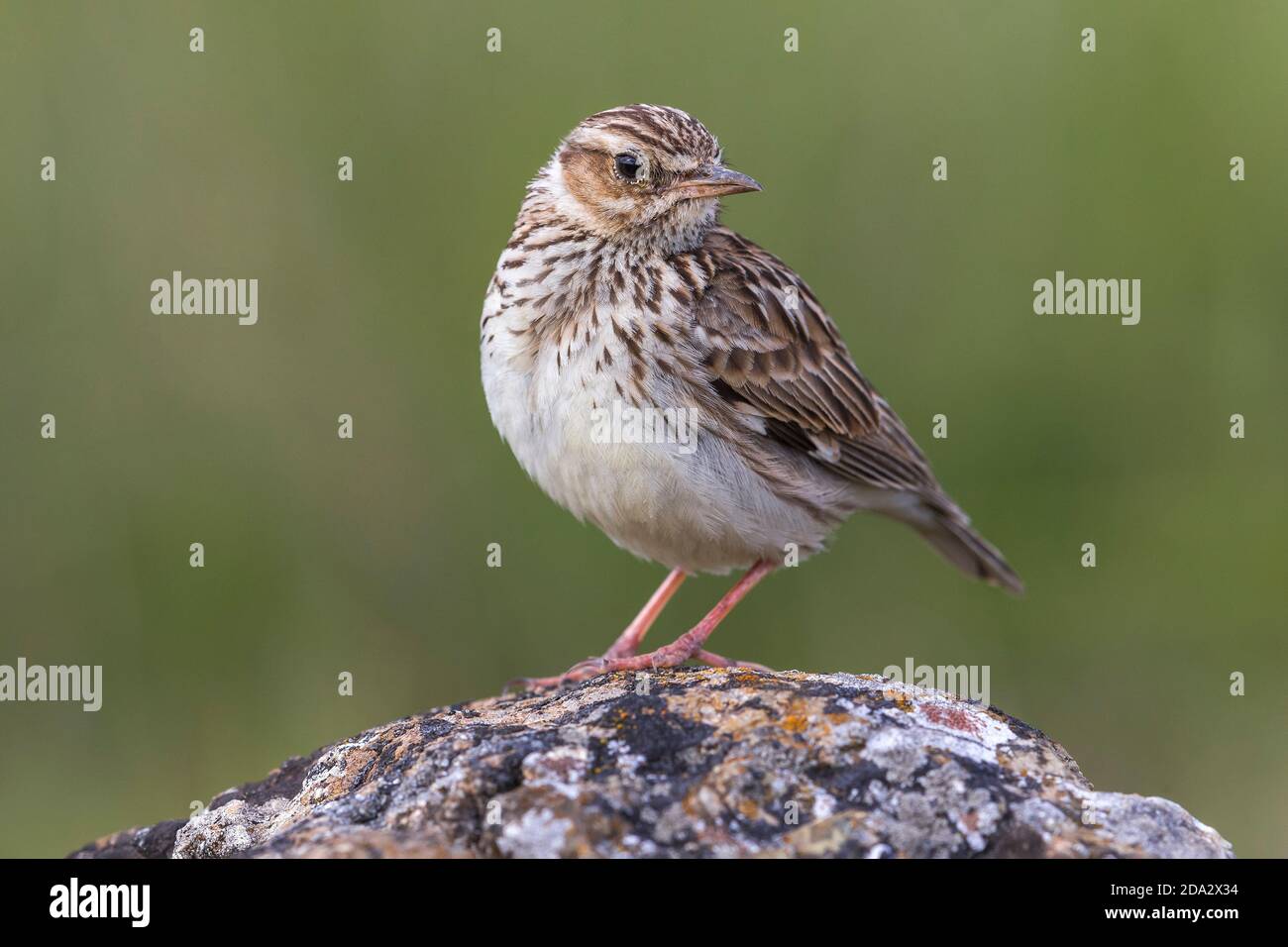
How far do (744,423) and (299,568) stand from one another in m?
3.38

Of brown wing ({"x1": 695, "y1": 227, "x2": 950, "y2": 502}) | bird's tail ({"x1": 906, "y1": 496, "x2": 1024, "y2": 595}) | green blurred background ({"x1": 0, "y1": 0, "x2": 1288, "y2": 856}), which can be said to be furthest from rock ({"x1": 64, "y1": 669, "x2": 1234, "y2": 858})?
green blurred background ({"x1": 0, "y1": 0, "x2": 1288, "y2": 856})

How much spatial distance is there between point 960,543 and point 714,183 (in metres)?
2.57

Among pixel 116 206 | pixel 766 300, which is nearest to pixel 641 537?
pixel 766 300

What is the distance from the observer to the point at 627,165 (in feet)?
21.4

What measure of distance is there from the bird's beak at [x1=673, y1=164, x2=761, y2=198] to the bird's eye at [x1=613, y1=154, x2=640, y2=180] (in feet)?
0.62

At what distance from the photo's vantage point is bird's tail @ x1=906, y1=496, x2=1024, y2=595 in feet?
25.3

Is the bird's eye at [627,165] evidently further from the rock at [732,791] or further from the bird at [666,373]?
the rock at [732,791]

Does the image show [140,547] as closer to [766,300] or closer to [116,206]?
[116,206]

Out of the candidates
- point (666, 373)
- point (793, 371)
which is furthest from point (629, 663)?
point (793, 371)

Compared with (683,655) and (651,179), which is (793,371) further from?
(683,655)

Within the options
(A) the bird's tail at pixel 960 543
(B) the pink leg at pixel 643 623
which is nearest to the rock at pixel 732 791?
(B) the pink leg at pixel 643 623

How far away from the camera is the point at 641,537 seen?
21.2 ft

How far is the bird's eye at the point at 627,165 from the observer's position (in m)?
6.50

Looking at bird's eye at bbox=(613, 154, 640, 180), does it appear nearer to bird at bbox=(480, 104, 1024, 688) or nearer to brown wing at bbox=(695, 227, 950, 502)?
bird at bbox=(480, 104, 1024, 688)
